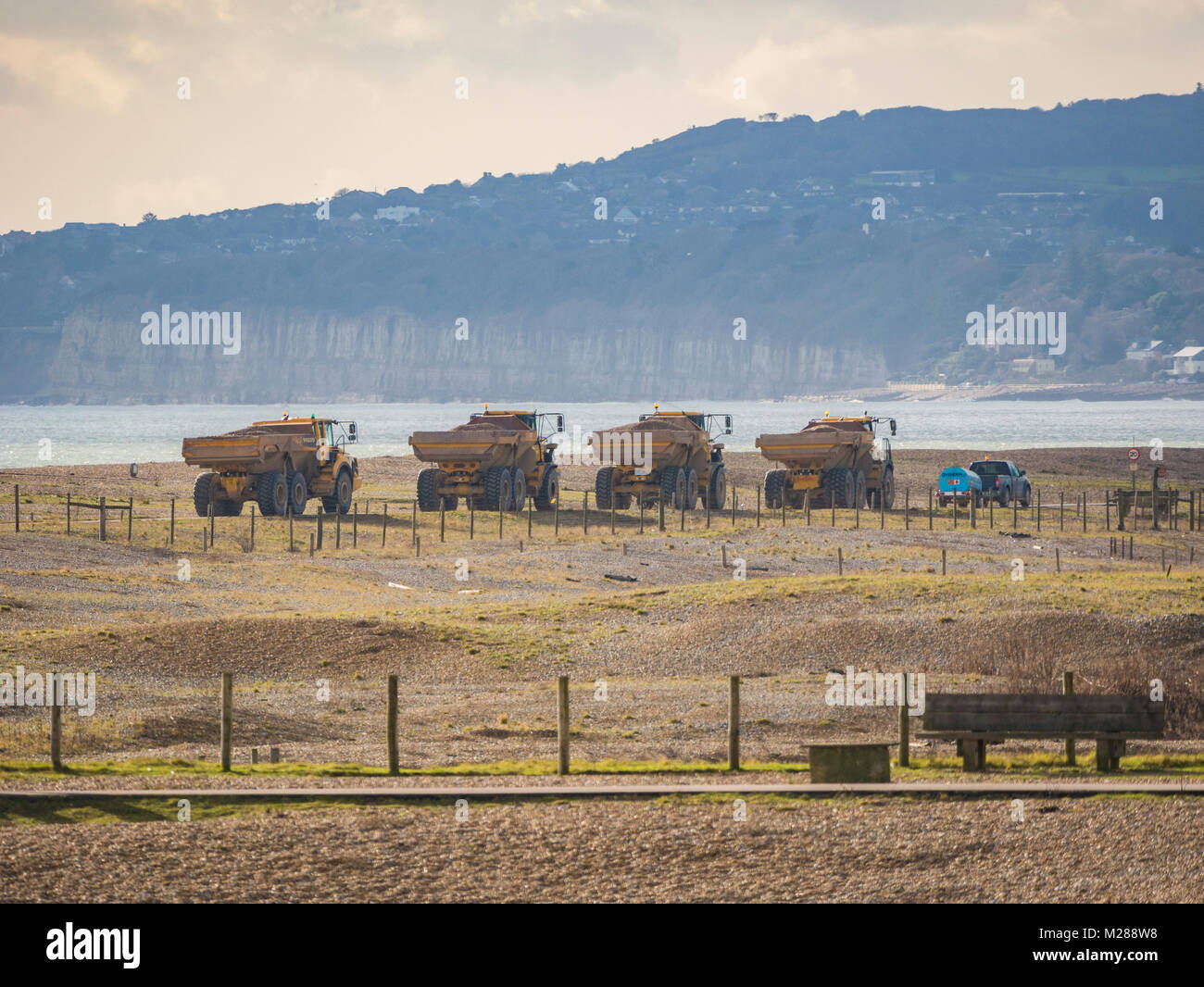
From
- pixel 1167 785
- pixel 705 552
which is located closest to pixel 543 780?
pixel 1167 785

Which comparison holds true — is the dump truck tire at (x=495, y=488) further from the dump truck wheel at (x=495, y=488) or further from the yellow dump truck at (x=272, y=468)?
the yellow dump truck at (x=272, y=468)

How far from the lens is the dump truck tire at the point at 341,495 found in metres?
54.5

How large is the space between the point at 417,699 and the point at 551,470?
32.8 m

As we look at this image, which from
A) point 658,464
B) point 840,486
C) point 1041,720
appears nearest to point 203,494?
point 658,464

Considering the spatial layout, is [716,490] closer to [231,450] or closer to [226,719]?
[231,450]

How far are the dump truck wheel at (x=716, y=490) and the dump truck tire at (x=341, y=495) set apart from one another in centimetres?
1026

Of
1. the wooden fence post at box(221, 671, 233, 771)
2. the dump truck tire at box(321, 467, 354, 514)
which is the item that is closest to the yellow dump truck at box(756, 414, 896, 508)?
the dump truck tire at box(321, 467, 354, 514)

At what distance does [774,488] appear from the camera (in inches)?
2296

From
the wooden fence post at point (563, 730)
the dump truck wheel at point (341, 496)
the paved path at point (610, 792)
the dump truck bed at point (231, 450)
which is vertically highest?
the dump truck bed at point (231, 450)

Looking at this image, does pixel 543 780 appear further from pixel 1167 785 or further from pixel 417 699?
pixel 417 699

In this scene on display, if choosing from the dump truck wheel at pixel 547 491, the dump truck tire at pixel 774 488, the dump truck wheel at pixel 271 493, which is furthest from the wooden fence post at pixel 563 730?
the dump truck tire at pixel 774 488

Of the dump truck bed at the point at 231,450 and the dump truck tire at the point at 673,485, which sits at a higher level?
the dump truck bed at the point at 231,450

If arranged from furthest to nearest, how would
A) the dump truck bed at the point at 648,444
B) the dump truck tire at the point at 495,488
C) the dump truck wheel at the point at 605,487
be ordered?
the dump truck wheel at the point at 605,487 < the dump truck bed at the point at 648,444 < the dump truck tire at the point at 495,488
